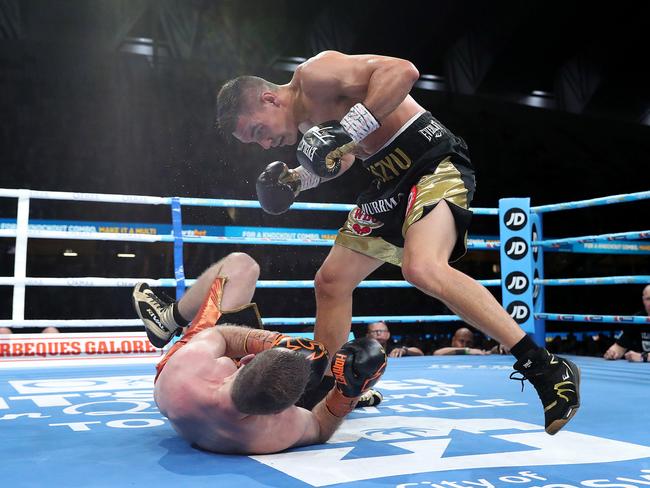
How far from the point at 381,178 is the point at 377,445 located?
2.46 ft

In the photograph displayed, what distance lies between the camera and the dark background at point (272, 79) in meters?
6.60

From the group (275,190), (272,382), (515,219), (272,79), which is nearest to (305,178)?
(275,190)

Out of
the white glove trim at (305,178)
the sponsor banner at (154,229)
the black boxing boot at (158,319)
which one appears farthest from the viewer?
the sponsor banner at (154,229)

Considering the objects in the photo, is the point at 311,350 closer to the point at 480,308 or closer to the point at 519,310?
the point at 480,308

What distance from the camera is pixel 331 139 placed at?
1.66 m

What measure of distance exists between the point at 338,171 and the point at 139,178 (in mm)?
5335

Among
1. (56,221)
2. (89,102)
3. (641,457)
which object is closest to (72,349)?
(641,457)

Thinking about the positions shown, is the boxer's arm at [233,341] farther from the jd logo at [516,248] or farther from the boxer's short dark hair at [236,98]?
the jd logo at [516,248]

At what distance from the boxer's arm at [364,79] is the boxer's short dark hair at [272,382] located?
2.37 ft

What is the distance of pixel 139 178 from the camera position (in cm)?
674

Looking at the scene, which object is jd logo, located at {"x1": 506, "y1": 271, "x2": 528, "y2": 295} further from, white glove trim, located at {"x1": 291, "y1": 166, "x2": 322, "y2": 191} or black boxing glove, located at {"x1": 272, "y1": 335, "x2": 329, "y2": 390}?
black boxing glove, located at {"x1": 272, "y1": 335, "x2": 329, "y2": 390}

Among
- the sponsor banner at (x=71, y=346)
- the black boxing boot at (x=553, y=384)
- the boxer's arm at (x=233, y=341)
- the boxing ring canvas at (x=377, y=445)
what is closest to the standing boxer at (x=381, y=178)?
the black boxing boot at (x=553, y=384)

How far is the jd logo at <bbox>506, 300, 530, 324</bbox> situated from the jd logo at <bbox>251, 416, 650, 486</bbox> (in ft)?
6.53

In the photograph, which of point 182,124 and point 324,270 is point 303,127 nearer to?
point 324,270
